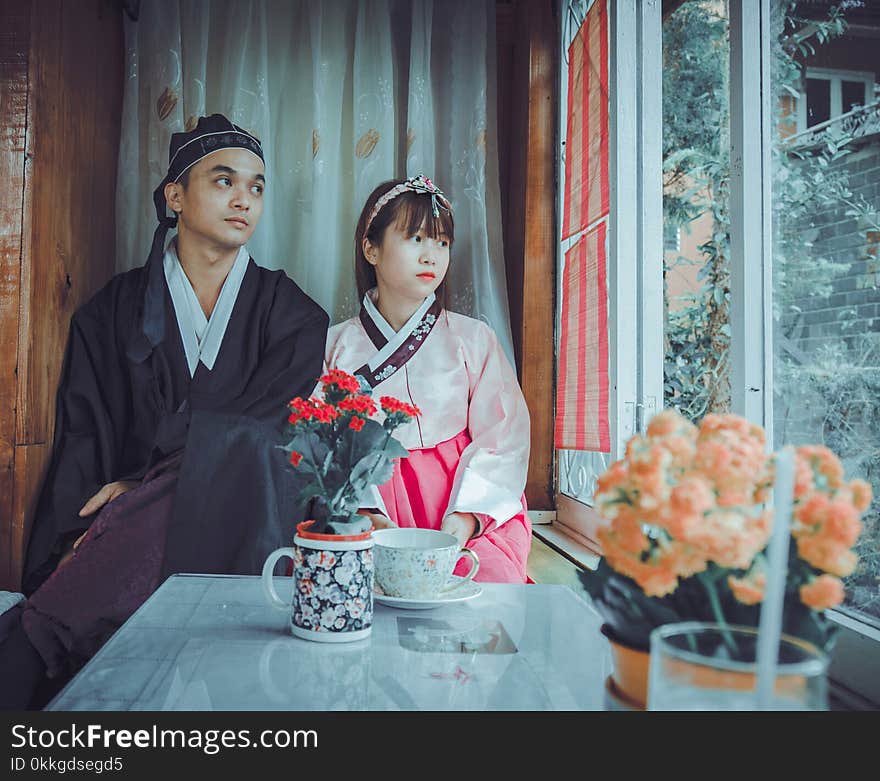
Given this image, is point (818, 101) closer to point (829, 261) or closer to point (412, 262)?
point (829, 261)

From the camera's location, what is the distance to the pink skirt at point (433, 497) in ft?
4.95

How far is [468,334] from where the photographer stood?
1.76 m

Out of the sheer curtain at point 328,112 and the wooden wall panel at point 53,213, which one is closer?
the wooden wall panel at point 53,213

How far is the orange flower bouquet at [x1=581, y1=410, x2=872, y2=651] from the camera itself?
53cm

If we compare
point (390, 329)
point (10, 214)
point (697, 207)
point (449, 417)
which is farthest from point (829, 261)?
point (10, 214)

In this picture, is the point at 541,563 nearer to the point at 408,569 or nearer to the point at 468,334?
→ the point at 468,334

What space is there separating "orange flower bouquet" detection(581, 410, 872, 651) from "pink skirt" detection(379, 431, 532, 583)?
0.89 meters

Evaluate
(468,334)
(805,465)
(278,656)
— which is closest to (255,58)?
(468,334)

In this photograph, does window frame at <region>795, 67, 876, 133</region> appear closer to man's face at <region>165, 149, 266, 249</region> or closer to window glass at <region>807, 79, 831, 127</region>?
window glass at <region>807, 79, 831, 127</region>

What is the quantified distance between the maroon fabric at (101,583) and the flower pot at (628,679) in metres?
1.08

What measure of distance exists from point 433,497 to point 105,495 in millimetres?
683

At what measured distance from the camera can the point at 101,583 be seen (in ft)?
4.66

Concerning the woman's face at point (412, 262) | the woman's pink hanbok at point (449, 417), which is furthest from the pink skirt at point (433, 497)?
the woman's face at point (412, 262)

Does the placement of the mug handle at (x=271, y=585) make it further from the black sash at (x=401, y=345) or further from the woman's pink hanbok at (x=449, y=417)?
the black sash at (x=401, y=345)
